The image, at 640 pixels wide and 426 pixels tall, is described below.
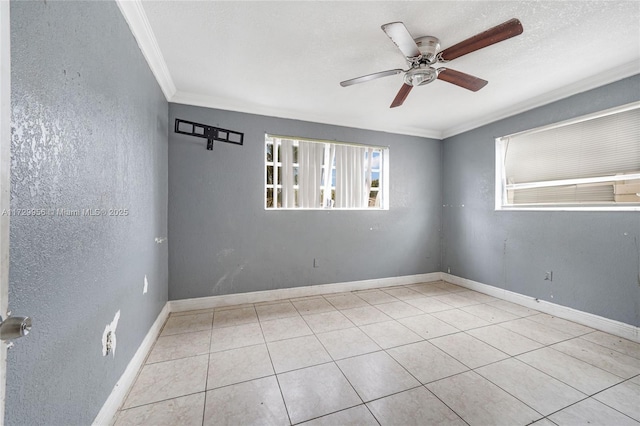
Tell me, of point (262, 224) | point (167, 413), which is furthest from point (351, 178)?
point (167, 413)

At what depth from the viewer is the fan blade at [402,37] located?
1539 mm

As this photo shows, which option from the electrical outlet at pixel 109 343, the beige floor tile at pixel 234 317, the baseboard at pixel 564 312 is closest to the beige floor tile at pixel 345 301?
the beige floor tile at pixel 234 317

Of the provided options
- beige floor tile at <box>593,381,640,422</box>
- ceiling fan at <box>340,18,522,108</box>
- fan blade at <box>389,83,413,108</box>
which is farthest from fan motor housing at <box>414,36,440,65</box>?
beige floor tile at <box>593,381,640,422</box>

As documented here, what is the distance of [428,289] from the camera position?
403 cm

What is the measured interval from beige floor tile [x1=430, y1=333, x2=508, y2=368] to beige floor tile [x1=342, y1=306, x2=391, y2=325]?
64 centimetres

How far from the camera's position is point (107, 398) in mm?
1452

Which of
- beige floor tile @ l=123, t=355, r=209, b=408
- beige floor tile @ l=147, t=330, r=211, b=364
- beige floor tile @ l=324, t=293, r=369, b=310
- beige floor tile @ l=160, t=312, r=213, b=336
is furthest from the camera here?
beige floor tile @ l=324, t=293, r=369, b=310

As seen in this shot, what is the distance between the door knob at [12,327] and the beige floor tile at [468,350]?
2563 millimetres

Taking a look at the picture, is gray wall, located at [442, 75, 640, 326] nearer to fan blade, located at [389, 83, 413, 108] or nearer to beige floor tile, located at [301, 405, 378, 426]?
fan blade, located at [389, 83, 413, 108]

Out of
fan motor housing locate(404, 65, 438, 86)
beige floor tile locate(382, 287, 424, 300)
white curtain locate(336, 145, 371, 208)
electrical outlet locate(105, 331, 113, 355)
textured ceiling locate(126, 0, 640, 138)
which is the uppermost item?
textured ceiling locate(126, 0, 640, 138)

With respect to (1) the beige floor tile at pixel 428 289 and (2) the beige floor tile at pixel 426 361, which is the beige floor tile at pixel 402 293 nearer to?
(1) the beige floor tile at pixel 428 289

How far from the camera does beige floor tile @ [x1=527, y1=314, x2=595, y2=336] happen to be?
8.57 ft

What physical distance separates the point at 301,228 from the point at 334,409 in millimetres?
2345

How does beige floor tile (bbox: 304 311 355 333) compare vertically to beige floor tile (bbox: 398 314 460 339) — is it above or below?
above
